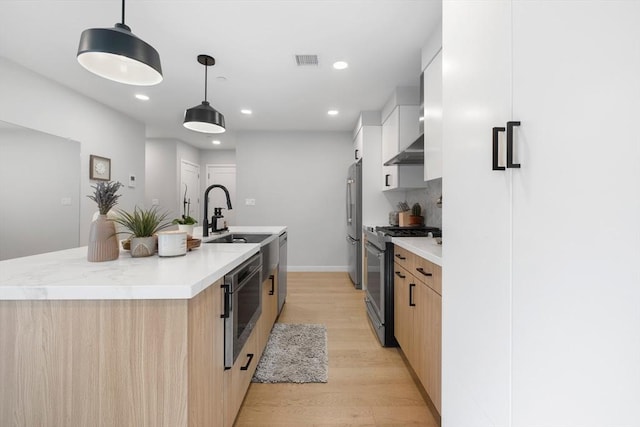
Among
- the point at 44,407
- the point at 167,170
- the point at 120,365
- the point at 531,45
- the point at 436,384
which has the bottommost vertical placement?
the point at 436,384

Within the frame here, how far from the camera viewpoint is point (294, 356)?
2.20 meters

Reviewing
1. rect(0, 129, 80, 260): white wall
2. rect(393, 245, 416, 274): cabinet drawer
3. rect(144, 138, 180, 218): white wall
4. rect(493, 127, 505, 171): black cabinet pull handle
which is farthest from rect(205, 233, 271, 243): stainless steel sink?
rect(144, 138, 180, 218): white wall

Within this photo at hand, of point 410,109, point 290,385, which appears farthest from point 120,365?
point 410,109

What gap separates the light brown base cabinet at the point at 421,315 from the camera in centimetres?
148

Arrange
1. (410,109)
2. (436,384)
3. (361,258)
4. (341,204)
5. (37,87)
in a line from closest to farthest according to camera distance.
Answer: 1. (436,384)
2. (37,87)
3. (410,109)
4. (361,258)
5. (341,204)

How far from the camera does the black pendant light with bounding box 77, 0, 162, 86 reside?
130 centimetres

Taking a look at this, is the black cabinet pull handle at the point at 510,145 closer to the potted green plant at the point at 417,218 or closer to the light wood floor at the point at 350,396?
the light wood floor at the point at 350,396

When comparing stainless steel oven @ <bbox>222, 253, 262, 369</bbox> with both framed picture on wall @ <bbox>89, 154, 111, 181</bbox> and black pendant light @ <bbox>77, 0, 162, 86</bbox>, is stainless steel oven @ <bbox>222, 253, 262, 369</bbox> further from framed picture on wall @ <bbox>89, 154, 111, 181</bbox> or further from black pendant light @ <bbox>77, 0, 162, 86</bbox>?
framed picture on wall @ <bbox>89, 154, 111, 181</bbox>

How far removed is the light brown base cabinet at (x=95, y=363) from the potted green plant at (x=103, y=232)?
0.38m

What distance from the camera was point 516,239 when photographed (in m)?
0.75

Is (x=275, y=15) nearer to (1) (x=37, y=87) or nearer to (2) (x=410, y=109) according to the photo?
(2) (x=410, y=109)

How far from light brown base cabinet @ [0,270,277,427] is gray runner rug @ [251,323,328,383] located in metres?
1.09

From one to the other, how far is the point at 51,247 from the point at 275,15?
359cm

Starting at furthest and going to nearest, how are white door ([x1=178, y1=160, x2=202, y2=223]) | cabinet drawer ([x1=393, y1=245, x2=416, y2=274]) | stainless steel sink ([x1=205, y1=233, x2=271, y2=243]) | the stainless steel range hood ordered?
1. white door ([x1=178, y1=160, x2=202, y2=223])
2. stainless steel sink ([x1=205, y1=233, x2=271, y2=243])
3. the stainless steel range hood
4. cabinet drawer ([x1=393, y1=245, x2=416, y2=274])
